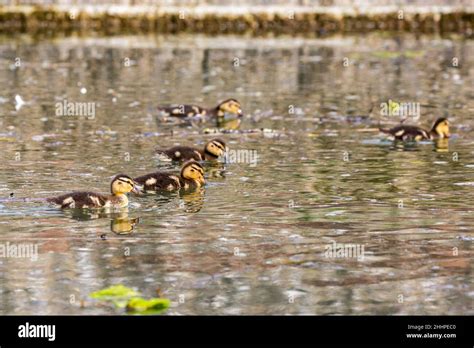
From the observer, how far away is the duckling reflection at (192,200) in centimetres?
1360

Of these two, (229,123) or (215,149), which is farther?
(229,123)

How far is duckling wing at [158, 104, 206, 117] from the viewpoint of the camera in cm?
2150

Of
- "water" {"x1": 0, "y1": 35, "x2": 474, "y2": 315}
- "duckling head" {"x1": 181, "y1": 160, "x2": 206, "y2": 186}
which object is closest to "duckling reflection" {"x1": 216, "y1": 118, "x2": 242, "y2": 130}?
"water" {"x1": 0, "y1": 35, "x2": 474, "y2": 315}

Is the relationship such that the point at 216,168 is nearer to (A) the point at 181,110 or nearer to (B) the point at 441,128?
(B) the point at 441,128

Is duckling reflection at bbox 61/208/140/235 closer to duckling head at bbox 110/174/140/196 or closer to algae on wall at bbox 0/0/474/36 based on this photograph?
duckling head at bbox 110/174/140/196

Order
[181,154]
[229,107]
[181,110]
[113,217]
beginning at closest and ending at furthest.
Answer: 1. [113,217]
2. [181,154]
3. [181,110]
4. [229,107]

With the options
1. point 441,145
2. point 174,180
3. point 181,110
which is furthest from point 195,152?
point 181,110

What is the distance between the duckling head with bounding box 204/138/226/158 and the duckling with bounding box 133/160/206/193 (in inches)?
83.7

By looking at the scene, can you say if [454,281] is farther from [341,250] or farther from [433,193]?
[433,193]

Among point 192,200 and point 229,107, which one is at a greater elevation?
point 229,107

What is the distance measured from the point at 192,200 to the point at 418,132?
589 cm

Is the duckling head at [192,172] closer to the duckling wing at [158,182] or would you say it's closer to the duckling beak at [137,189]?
the duckling wing at [158,182]

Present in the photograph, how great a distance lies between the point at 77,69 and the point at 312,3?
16817 mm

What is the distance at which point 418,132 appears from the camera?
18.9m
